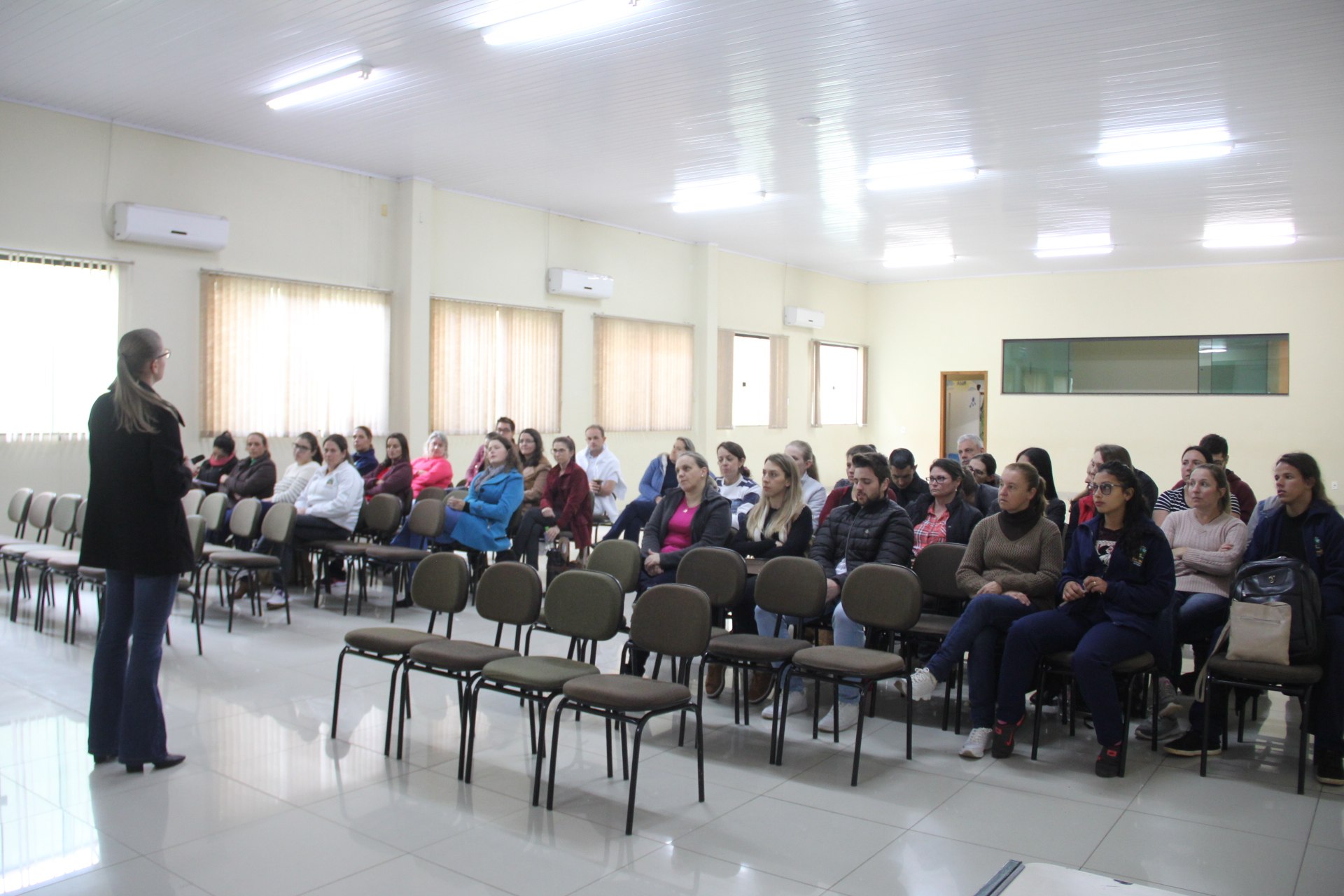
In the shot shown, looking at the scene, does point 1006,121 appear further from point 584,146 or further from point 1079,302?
point 1079,302

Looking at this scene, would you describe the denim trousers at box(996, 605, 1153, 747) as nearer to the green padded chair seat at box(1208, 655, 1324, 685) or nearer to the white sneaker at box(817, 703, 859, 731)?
the green padded chair seat at box(1208, 655, 1324, 685)

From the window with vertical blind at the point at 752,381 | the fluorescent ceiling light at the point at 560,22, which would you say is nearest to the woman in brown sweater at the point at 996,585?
the fluorescent ceiling light at the point at 560,22

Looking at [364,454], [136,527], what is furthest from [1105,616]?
[364,454]

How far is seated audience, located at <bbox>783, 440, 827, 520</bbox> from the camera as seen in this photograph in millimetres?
6227

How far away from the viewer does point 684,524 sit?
5.39 metres

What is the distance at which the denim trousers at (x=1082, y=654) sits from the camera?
3.92 m

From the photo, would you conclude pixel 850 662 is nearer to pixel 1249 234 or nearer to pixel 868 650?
pixel 868 650

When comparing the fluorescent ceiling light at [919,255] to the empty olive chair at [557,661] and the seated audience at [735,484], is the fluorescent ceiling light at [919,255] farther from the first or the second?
the empty olive chair at [557,661]

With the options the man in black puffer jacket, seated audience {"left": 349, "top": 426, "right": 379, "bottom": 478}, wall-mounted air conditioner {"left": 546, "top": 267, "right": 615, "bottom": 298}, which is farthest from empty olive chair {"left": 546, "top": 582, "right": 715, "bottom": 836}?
wall-mounted air conditioner {"left": 546, "top": 267, "right": 615, "bottom": 298}

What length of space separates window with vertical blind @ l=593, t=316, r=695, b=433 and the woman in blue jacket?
811cm

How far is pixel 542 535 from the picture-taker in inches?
307

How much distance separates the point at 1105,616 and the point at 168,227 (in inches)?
290

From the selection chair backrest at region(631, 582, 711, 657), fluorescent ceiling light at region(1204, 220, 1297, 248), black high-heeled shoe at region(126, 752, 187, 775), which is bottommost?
black high-heeled shoe at region(126, 752, 187, 775)

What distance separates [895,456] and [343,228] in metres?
5.95
